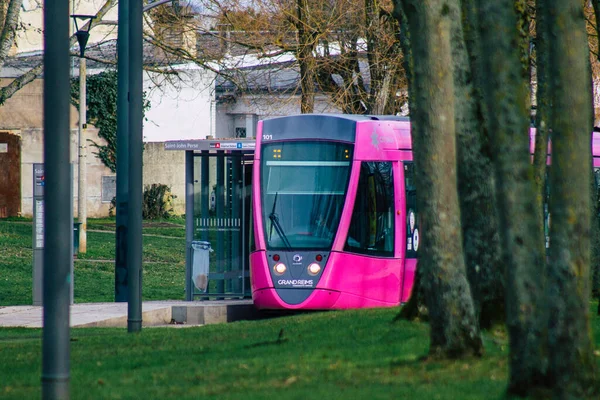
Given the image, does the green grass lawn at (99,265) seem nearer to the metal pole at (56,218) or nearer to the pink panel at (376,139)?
the pink panel at (376,139)

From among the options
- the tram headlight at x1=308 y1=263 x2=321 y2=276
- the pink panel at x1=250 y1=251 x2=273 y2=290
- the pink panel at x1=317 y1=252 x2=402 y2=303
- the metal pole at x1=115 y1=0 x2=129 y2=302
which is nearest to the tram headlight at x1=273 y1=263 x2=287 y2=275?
the pink panel at x1=250 y1=251 x2=273 y2=290

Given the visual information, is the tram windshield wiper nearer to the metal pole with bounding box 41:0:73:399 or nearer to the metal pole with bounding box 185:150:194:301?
the metal pole with bounding box 185:150:194:301

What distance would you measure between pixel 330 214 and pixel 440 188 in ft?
27.3

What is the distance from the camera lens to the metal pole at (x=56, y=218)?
20.9 ft

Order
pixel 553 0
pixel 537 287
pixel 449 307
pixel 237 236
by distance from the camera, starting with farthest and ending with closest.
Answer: pixel 237 236 → pixel 449 307 → pixel 537 287 → pixel 553 0

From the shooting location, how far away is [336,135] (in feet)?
54.0

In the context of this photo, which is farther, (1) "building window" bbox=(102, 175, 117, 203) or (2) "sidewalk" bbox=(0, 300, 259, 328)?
(1) "building window" bbox=(102, 175, 117, 203)

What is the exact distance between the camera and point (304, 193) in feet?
53.9

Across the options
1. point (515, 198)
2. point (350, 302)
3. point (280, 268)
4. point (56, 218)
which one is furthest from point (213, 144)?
point (515, 198)

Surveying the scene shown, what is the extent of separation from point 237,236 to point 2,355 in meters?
8.67

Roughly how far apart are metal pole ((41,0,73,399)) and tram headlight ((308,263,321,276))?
9.68 m

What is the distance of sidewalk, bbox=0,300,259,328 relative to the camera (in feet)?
50.9

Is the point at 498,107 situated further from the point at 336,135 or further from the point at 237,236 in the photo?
the point at 237,236

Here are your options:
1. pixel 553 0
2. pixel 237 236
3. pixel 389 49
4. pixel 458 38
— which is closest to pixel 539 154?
pixel 458 38
